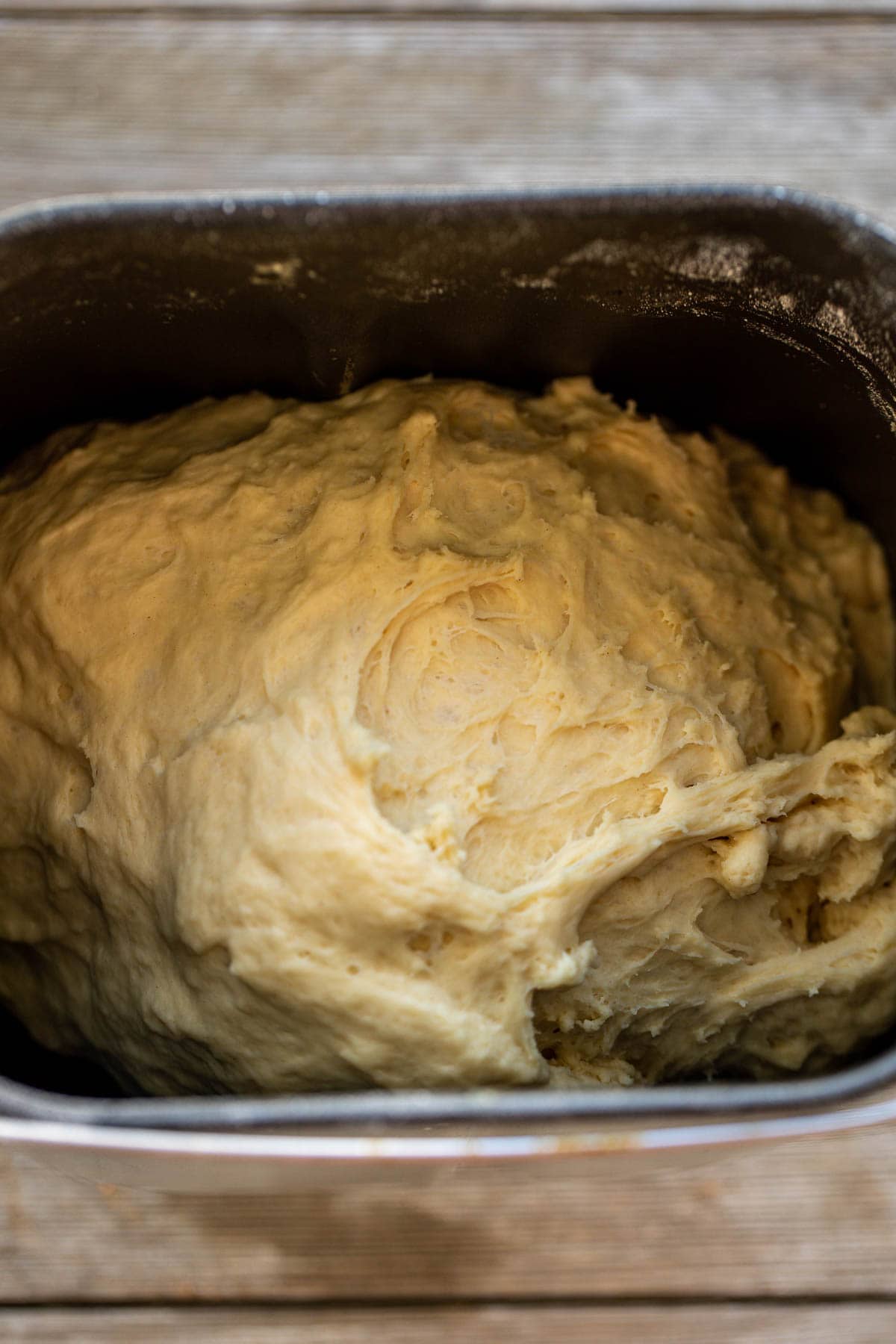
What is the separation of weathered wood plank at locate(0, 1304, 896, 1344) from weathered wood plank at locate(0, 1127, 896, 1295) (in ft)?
0.05

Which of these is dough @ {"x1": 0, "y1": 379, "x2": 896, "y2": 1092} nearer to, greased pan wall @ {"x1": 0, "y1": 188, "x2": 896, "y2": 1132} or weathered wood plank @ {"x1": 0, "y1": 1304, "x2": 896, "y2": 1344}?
greased pan wall @ {"x1": 0, "y1": 188, "x2": 896, "y2": 1132}

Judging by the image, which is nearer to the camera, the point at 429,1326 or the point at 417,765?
the point at 417,765

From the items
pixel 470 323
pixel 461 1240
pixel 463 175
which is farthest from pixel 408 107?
pixel 461 1240

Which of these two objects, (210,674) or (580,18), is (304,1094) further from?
(580,18)

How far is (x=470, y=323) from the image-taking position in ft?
3.01

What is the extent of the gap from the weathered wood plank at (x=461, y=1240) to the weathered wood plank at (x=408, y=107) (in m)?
0.91

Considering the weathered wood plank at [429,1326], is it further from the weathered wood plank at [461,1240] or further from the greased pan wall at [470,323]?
the greased pan wall at [470,323]

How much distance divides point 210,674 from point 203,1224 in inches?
19.4

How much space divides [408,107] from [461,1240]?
104 centimetres

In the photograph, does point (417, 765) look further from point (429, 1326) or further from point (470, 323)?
point (429, 1326)

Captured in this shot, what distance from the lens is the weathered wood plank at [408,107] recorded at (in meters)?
1.04

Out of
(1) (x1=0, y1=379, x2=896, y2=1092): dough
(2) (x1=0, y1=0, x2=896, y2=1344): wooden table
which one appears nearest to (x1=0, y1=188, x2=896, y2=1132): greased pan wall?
(1) (x1=0, y1=379, x2=896, y2=1092): dough

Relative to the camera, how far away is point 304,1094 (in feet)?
2.78

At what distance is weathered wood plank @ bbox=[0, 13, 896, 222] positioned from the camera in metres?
1.04
